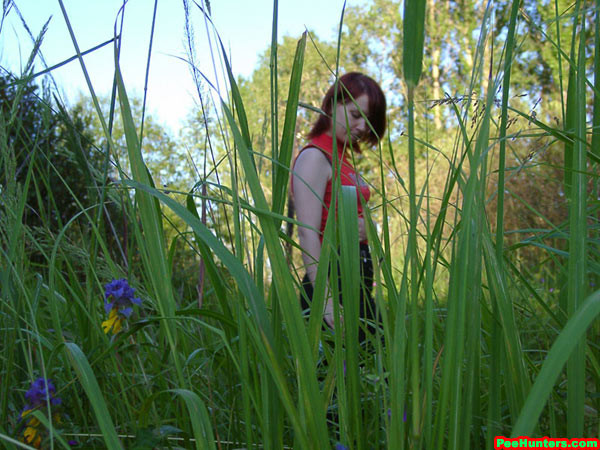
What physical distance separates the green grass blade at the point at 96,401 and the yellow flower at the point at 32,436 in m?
0.27

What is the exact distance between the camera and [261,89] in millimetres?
19266

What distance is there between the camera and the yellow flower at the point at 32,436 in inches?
30.1

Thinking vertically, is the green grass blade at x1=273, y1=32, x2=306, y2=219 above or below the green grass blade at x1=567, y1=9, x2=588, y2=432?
above

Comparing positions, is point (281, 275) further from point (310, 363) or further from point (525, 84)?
point (525, 84)

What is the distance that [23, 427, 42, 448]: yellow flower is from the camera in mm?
766

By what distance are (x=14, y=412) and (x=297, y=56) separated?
2.47 ft

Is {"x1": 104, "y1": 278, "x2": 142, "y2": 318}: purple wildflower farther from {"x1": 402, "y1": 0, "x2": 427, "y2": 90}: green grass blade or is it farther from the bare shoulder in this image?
the bare shoulder

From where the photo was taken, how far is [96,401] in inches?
20.9

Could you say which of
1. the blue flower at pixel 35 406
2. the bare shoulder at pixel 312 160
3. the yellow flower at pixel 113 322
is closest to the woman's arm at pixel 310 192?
the bare shoulder at pixel 312 160

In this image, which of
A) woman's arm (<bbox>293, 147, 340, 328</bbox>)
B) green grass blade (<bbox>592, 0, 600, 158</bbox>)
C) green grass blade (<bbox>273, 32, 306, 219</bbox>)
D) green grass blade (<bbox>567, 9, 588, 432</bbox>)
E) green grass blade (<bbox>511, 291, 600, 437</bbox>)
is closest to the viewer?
green grass blade (<bbox>511, 291, 600, 437</bbox>)

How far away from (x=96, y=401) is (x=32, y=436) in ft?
1.02

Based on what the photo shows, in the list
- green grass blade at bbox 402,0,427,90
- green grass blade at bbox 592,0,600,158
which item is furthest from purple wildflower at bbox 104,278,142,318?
green grass blade at bbox 592,0,600,158

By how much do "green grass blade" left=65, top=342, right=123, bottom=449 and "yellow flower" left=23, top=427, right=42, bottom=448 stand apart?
265mm

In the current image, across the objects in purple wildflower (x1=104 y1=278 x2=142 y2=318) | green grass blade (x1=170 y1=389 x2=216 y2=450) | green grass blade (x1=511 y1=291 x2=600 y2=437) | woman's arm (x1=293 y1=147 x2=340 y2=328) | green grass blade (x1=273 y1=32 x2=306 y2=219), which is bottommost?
green grass blade (x1=170 y1=389 x2=216 y2=450)
